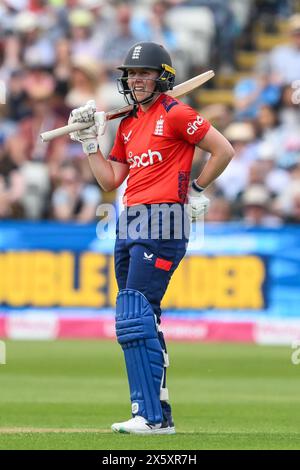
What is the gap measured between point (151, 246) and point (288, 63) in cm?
1035

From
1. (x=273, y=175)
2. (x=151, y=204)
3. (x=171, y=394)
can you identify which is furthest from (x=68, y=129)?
(x=273, y=175)

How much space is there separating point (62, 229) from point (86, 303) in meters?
0.95

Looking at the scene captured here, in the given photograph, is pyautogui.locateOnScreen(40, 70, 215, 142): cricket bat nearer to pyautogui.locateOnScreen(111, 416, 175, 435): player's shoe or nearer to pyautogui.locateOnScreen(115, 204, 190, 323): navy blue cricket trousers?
pyautogui.locateOnScreen(115, 204, 190, 323): navy blue cricket trousers

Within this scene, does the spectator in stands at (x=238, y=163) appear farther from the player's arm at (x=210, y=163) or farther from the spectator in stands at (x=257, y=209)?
the player's arm at (x=210, y=163)

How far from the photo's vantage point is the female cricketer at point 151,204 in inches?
292

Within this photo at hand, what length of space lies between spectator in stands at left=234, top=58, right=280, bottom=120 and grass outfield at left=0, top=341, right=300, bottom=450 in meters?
3.90

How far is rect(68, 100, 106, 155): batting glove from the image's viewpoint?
7637mm

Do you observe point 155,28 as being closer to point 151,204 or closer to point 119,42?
point 119,42

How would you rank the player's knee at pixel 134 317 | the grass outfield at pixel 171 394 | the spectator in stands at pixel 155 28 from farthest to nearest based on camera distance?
the spectator in stands at pixel 155 28
the player's knee at pixel 134 317
the grass outfield at pixel 171 394

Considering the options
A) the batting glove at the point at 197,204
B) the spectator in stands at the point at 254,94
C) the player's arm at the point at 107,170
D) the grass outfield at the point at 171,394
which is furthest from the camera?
the spectator in stands at the point at 254,94

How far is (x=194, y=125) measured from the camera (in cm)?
745

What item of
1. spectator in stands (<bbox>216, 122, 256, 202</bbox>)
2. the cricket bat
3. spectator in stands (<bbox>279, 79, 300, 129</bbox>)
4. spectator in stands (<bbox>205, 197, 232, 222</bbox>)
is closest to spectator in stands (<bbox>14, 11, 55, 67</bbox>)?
spectator in stands (<bbox>216, 122, 256, 202</bbox>)

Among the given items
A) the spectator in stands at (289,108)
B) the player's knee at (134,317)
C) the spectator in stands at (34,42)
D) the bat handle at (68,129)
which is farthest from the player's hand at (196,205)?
the spectator in stands at (34,42)
